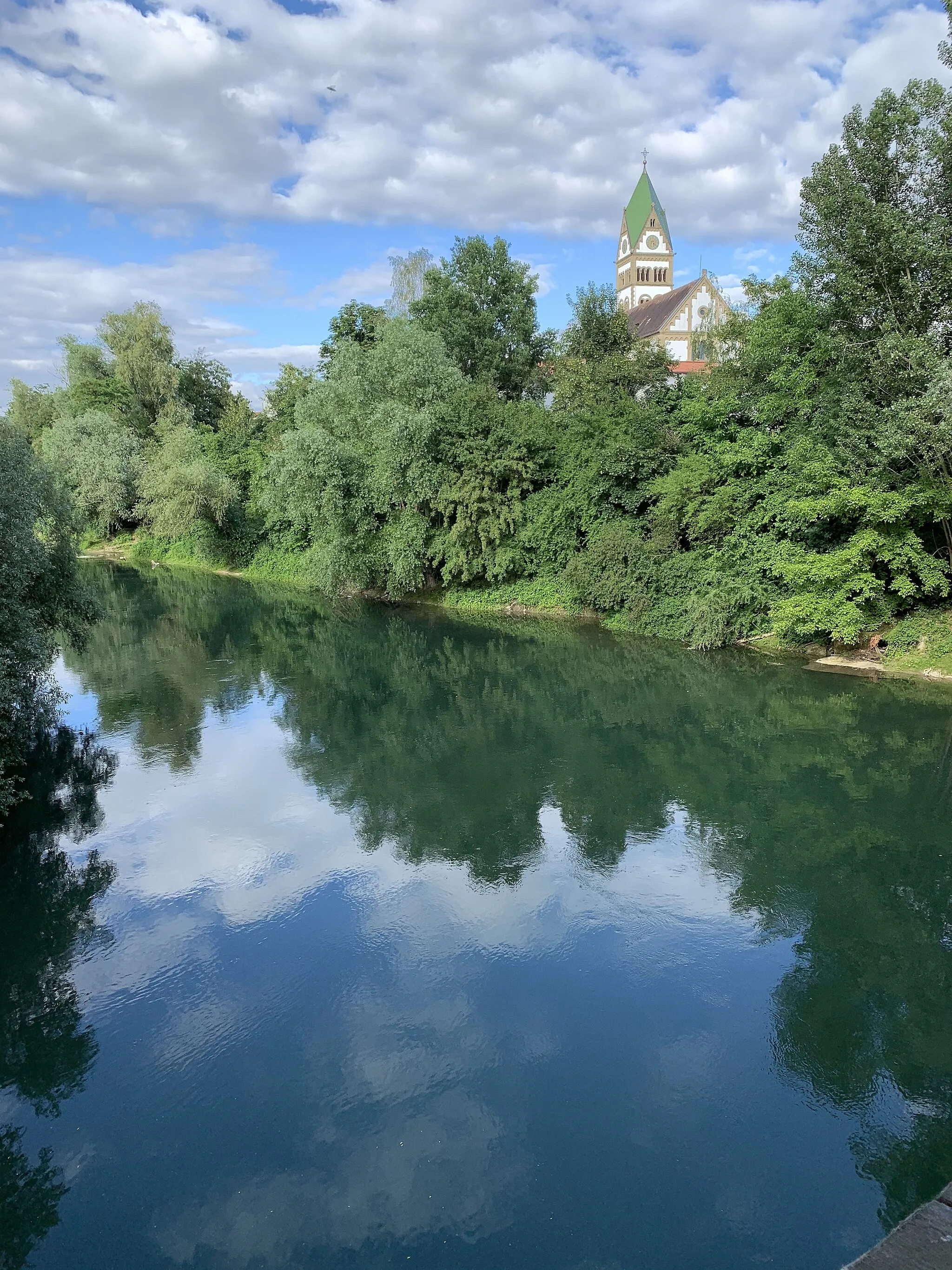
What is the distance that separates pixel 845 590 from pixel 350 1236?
19898 mm

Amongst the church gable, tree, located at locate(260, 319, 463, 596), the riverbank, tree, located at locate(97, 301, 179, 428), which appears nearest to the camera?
the riverbank

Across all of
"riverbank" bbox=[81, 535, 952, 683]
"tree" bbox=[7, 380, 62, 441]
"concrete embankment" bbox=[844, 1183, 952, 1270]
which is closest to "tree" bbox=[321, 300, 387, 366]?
"riverbank" bbox=[81, 535, 952, 683]

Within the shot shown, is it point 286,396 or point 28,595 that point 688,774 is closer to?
point 28,595

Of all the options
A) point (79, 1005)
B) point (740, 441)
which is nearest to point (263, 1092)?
point (79, 1005)

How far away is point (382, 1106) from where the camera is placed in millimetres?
7887

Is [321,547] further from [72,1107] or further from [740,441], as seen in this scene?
[72,1107]

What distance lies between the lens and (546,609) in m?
33.5

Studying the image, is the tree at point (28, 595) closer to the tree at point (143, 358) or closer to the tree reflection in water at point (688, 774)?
the tree reflection in water at point (688, 774)

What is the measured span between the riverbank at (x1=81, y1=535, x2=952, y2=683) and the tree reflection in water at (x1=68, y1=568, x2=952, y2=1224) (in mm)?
1007

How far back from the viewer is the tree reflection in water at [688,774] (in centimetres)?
888

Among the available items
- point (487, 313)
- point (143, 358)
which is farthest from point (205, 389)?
point (487, 313)

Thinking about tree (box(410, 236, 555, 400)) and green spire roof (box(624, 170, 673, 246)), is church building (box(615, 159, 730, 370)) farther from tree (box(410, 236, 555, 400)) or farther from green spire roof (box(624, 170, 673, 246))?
tree (box(410, 236, 555, 400))

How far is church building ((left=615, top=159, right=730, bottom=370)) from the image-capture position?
233 feet

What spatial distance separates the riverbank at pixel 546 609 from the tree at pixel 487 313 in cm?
1279
